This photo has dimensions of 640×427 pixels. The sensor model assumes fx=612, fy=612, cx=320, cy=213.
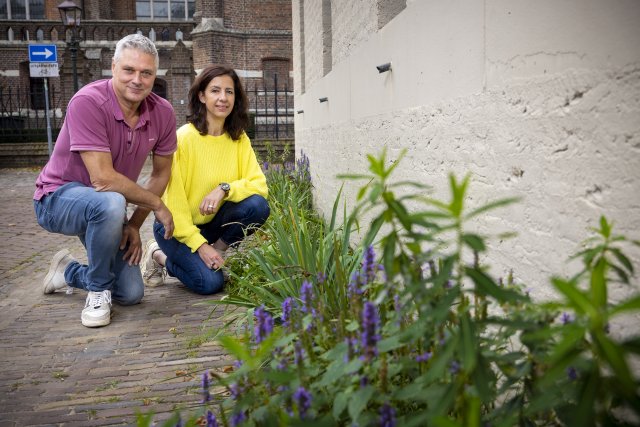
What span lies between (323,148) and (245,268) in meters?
3.07

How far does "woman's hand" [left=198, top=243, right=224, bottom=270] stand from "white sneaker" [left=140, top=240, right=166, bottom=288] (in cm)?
75

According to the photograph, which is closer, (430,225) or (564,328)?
(564,328)

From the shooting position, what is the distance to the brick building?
23.1 m

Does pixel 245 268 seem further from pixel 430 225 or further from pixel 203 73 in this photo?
pixel 430 225

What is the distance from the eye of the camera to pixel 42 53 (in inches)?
573

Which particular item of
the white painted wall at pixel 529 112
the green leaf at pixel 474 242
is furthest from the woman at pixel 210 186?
the green leaf at pixel 474 242

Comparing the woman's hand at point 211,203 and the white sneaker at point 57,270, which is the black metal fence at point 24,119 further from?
the woman's hand at point 211,203

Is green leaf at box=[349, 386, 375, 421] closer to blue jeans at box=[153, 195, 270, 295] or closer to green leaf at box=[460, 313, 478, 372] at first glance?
green leaf at box=[460, 313, 478, 372]

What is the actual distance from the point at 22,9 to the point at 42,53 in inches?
627

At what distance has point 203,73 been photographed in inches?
179

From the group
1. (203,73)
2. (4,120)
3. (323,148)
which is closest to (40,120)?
(4,120)

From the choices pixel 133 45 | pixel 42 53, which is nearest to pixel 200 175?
pixel 133 45

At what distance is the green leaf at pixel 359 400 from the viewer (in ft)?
4.75

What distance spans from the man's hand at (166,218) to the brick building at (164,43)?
16979 millimetres
